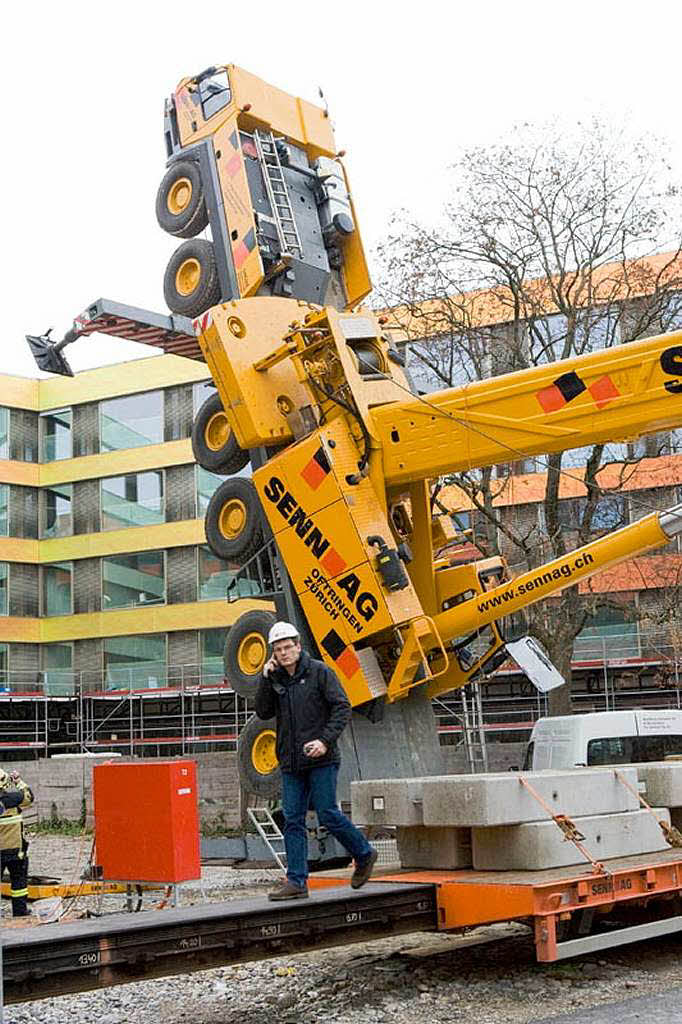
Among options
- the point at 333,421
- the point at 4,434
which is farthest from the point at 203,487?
the point at 333,421

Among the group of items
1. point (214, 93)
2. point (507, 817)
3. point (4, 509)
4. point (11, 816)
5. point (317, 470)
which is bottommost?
point (507, 817)

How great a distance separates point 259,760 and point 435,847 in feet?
14.9

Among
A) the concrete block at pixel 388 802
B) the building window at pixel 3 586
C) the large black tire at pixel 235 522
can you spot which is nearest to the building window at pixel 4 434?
the building window at pixel 3 586

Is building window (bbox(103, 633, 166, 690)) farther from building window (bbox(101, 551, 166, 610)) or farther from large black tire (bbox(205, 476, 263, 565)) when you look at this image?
large black tire (bbox(205, 476, 263, 565))

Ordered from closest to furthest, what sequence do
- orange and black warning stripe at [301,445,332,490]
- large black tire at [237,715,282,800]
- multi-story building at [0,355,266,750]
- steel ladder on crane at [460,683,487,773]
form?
1. orange and black warning stripe at [301,445,332,490]
2. large black tire at [237,715,282,800]
3. steel ladder on crane at [460,683,487,773]
4. multi-story building at [0,355,266,750]

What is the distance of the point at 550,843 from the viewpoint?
8586 millimetres

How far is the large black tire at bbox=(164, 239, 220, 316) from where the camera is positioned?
46.1 feet

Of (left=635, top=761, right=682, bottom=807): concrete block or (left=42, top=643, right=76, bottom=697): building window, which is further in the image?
(left=42, top=643, right=76, bottom=697): building window

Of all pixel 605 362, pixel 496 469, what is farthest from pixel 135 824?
pixel 496 469

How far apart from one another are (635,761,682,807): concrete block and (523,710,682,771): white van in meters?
5.03

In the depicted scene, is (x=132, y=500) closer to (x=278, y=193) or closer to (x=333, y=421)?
(x=278, y=193)

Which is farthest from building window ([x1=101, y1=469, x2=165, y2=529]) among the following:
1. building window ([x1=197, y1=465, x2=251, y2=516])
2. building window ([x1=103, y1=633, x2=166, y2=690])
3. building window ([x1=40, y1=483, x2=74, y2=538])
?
building window ([x1=103, y1=633, x2=166, y2=690])

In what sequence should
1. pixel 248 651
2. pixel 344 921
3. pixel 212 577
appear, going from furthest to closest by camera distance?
pixel 212 577, pixel 248 651, pixel 344 921

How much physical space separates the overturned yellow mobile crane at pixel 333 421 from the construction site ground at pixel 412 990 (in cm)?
320
